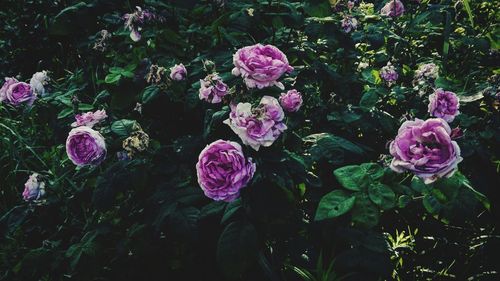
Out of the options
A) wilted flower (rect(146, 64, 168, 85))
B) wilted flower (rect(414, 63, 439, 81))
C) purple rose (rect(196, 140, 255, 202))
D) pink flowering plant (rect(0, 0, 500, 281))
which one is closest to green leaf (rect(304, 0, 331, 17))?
pink flowering plant (rect(0, 0, 500, 281))

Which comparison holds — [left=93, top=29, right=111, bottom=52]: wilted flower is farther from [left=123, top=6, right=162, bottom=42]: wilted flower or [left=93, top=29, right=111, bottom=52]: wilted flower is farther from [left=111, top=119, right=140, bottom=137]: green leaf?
[left=111, top=119, right=140, bottom=137]: green leaf

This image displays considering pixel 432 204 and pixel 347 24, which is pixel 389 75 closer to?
pixel 347 24

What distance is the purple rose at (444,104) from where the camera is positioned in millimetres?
1405

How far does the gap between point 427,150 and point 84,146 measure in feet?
3.27

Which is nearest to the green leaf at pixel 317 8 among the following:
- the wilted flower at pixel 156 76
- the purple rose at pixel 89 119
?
the wilted flower at pixel 156 76

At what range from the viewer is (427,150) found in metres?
1.05

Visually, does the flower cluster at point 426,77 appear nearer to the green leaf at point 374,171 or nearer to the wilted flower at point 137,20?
the green leaf at point 374,171

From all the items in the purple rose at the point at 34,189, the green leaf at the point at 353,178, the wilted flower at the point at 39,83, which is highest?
the green leaf at the point at 353,178

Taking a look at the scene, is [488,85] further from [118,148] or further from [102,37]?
[102,37]

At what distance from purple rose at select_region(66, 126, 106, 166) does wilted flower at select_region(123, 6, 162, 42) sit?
478 millimetres

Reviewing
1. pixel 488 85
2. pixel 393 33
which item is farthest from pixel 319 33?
pixel 488 85

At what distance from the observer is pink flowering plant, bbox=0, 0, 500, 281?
1104 millimetres

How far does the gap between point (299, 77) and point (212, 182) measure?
0.70 m

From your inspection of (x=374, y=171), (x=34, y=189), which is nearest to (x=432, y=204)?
(x=374, y=171)
